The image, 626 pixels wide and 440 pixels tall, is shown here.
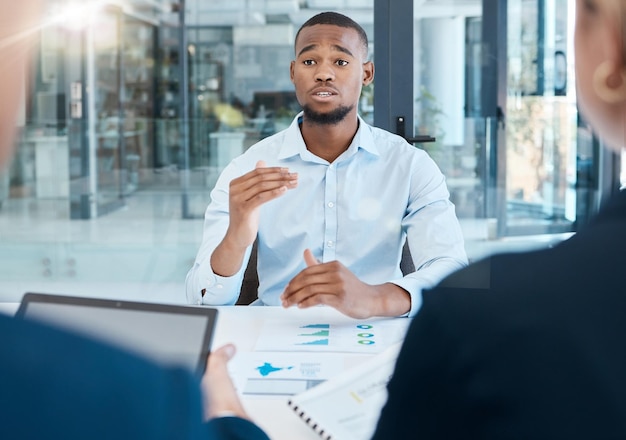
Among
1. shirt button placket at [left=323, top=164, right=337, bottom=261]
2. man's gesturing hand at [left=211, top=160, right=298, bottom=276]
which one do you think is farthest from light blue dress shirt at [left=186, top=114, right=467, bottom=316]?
man's gesturing hand at [left=211, top=160, right=298, bottom=276]

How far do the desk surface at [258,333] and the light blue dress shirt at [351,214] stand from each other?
33 cm

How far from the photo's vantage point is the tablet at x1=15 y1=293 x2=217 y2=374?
41.1 inches

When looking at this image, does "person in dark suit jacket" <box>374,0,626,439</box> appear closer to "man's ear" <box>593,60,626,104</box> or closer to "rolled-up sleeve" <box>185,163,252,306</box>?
"man's ear" <box>593,60,626,104</box>

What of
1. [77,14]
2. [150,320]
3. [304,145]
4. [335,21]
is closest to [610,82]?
[150,320]

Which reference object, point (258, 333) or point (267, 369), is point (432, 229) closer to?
point (258, 333)

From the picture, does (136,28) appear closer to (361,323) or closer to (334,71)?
(334,71)

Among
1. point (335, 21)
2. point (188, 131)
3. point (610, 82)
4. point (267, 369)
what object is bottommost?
point (267, 369)

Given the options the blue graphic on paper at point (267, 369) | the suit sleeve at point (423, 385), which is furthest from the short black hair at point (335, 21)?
the suit sleeve at point (423, 385)

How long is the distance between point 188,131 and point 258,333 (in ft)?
12.9

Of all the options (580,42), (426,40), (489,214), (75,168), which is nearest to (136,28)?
(75,168)

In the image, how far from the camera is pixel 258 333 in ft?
5.67

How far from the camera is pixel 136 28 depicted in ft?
18.1

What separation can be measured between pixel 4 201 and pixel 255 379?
4.98m

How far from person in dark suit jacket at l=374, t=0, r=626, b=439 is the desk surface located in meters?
0.54
